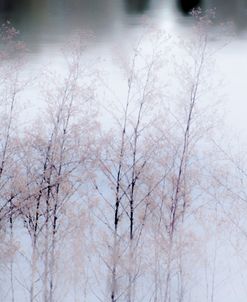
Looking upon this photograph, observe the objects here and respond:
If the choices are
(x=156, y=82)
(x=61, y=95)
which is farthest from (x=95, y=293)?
(x=156, y=82)

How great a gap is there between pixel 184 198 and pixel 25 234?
3.84ft

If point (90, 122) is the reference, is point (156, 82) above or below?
above

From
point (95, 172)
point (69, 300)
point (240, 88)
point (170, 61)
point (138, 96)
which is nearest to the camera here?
point (69, 300)

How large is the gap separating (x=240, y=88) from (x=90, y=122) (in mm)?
2869

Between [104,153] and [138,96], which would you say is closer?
[104,153]

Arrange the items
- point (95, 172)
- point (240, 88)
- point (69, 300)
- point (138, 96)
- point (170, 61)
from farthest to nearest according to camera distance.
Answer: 1. point (240, 88)
2. point (170, 61)
3. point (138, 96)
4. point (95, 172)
5. point (69, 300)

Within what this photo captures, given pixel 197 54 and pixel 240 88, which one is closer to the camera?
pixel 197 54

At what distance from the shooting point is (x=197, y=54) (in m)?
5.48

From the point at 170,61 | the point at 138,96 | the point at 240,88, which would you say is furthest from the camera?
the point at 240,88

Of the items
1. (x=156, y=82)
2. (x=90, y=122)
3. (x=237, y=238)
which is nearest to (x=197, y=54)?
(x=156, y=82)

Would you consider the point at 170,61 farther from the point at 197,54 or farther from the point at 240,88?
the point at 240,88

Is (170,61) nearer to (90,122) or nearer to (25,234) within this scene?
(90,122)

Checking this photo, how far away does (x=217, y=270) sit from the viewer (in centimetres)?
471

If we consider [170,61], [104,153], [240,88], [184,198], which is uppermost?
[240,88]
